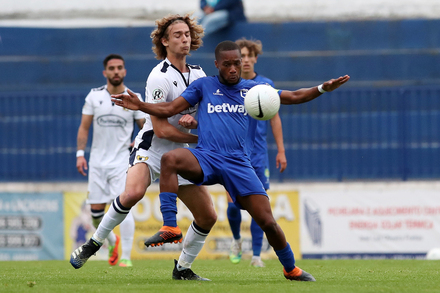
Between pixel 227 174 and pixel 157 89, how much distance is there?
101cm

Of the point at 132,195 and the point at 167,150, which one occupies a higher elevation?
the point at 167,150

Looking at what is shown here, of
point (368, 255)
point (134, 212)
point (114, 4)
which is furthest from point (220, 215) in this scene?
point (114, 4)

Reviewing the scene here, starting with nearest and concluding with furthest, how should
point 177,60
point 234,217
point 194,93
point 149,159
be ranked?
1. point 194,93
2. point 149,159
3. point 177,60
4. point 234,217

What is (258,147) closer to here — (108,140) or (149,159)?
(108,140)

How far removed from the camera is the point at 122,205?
19.1 feet

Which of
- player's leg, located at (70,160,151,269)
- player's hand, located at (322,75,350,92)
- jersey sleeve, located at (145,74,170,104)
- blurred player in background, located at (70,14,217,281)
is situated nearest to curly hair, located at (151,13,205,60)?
blurred player in background, located at (70,14,217,281)

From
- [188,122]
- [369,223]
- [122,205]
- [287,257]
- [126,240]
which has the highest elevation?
[188,122]

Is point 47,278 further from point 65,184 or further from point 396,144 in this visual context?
point 396,144

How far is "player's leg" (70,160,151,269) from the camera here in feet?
18.9

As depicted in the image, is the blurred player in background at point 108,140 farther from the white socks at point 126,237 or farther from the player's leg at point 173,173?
the player's leg at point 173,173

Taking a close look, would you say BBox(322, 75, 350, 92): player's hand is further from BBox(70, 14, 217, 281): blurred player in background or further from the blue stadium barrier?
the blue stadium barrier

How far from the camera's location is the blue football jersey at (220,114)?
5.48 metres

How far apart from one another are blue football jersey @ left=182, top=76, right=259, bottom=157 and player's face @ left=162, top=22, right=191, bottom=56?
1.60 feet

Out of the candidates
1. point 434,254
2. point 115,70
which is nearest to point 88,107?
point 115,70
